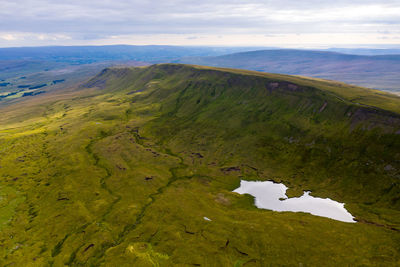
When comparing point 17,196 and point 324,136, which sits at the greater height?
point 324,136

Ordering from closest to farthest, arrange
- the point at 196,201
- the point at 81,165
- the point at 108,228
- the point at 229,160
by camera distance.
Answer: the point at 108,228
the point at 196,201
the point at 81,165
the point at 229,160

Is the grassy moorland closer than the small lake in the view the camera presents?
Yes

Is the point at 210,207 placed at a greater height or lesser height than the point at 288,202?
lesser

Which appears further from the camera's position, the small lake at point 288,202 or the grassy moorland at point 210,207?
the small lake at point 288,202

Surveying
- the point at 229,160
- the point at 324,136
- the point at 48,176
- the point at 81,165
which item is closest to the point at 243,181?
the point at 229,160

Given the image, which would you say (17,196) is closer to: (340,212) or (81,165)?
(81,165)

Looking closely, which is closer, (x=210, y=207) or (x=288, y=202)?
(x=210, y=207)

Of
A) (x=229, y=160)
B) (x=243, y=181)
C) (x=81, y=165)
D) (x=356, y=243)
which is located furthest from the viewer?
(x=229, y=160)

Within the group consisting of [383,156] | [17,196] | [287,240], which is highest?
[383,156]
